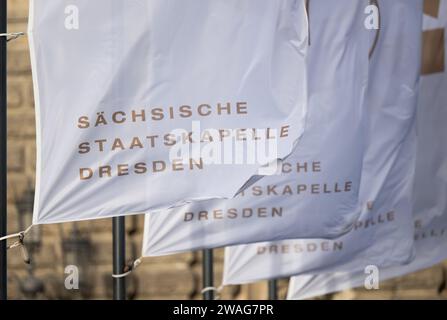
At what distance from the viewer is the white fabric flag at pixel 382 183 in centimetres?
553

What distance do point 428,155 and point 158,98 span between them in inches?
103

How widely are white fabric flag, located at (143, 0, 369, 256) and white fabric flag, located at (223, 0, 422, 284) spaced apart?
0.46 metres

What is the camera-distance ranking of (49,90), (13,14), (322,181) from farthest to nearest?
(13,14) → (322,181) → (49,90)

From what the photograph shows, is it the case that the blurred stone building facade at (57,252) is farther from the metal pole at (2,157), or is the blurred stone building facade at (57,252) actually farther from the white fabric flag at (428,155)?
the metal pole at (2,157)

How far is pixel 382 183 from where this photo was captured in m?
5.59

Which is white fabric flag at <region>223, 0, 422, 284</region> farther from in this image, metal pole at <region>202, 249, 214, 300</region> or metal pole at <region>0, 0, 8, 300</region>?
metal pole at <region>0, 0, 8, 300</region>

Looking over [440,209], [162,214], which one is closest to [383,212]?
[440,209]

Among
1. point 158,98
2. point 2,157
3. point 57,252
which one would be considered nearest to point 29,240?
point 57,252

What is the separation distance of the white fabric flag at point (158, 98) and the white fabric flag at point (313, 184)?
0.67 meters

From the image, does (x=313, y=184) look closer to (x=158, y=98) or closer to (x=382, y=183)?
(x=382, y=183)

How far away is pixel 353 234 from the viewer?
18.2ft

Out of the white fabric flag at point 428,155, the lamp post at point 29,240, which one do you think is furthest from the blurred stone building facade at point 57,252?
the white fabric flag at point 428,155
